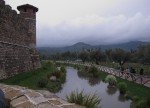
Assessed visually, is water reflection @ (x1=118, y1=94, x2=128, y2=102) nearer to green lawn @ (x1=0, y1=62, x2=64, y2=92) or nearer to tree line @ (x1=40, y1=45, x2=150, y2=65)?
green lawn @ (x1=0, y1=62, x2=64, y2=92)

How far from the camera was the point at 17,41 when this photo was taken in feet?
71.0

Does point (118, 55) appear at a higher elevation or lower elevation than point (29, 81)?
higher

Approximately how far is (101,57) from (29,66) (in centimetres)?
4267

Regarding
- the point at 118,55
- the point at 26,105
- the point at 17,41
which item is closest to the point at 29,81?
the point at 17,41

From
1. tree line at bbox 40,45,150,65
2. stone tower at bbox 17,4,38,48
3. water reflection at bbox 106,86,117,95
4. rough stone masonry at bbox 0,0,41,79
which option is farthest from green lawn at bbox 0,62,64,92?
tree line at bbox 40,45,150,65

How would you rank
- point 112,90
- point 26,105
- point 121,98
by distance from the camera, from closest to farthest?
point 26,105
point 121,98
point 112,90

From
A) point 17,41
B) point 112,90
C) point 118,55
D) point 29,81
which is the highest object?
point 17,41

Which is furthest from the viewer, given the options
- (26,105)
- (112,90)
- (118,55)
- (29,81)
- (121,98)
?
(118,55)

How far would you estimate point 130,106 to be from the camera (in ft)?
47.3

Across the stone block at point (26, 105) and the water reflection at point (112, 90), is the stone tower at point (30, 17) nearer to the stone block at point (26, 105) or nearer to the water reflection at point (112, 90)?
the water reflection at point (112, 90)

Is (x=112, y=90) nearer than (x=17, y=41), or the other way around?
(x=112, y=90)

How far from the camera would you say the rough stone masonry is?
17.4 metres

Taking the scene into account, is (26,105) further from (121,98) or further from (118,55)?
(118,55)

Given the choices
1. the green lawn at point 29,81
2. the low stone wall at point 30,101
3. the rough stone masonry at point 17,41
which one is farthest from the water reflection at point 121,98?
the low stone wall at point 30,101
